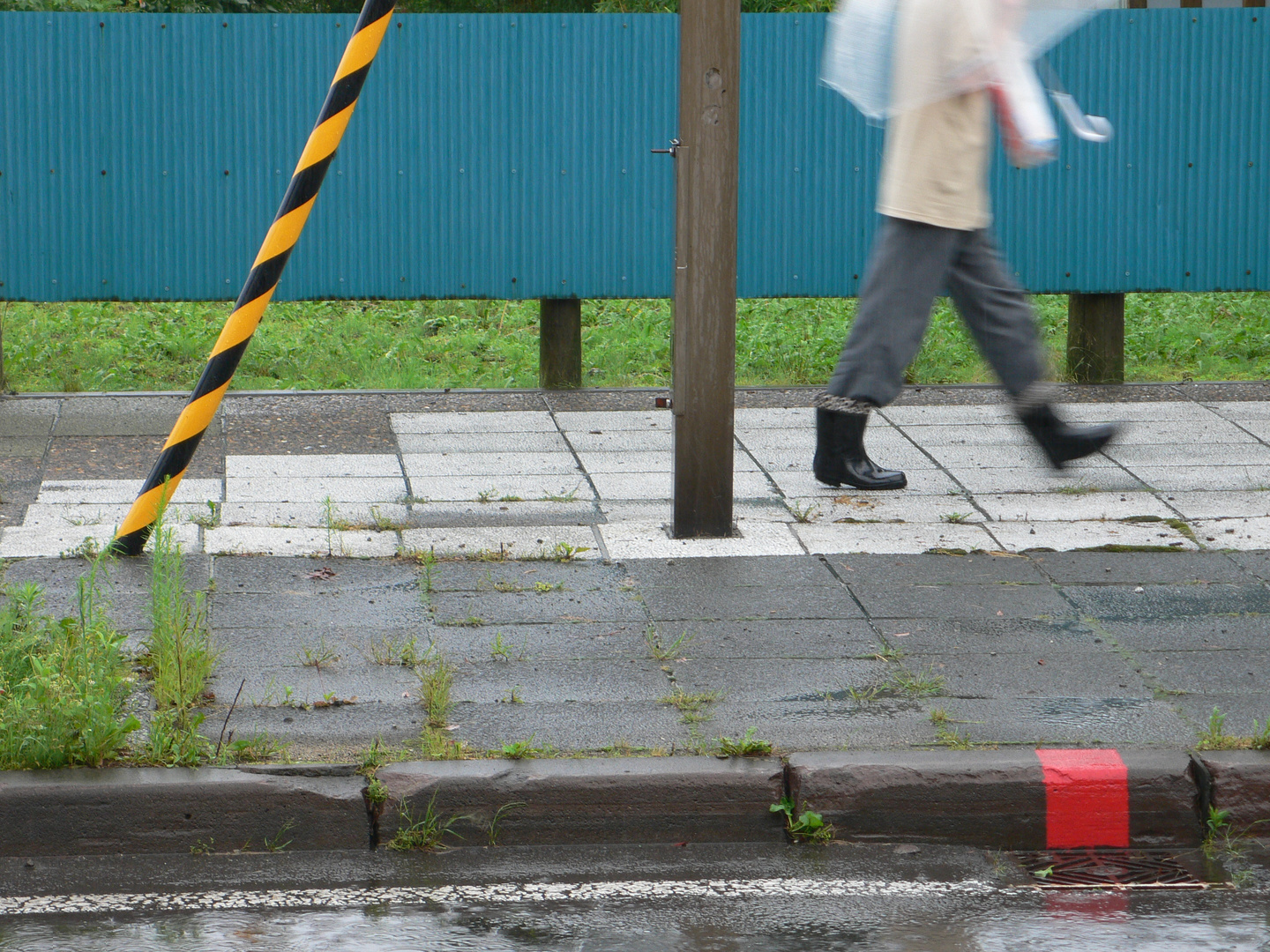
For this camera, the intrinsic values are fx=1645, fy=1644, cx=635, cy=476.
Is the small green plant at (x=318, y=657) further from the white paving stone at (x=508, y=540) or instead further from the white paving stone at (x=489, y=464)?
the white paving stone at (x=489, y=464)

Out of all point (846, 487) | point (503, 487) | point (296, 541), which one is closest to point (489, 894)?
point (296, 541)

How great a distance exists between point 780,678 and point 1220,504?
8.91 feet

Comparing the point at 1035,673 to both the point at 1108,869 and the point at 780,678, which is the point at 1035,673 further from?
the point at 1108,869

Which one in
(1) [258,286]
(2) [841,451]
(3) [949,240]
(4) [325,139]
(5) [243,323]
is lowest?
(2) [841,451]

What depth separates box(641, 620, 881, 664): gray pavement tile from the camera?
4781mm

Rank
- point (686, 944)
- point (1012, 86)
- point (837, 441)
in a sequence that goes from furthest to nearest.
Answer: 1. point (837, 441)
2. point (1012, 86)
3. point (686, 944)

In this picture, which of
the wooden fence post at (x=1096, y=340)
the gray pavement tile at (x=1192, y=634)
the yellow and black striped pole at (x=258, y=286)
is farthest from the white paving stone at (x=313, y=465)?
the wooden fence post at (x=1096, y=340)

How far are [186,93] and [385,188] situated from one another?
113cm

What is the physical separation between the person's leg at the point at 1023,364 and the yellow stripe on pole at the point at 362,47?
2145 mm

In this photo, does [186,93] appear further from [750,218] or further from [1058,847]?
[1058,847]

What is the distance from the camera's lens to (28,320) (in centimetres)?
1180

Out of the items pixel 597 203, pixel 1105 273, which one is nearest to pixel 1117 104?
pixel 1105 273

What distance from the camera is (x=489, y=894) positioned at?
363cm

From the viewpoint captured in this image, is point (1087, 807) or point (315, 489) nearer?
point (1087, 807)
